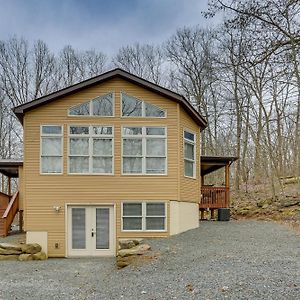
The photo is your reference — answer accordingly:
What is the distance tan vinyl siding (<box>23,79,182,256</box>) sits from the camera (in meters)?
15.4

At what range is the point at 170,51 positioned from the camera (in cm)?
3534

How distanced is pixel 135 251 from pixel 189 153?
5.64 metres

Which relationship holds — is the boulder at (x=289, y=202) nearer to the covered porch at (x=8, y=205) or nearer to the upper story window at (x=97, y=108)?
the upper story window at (x=97, y=108)

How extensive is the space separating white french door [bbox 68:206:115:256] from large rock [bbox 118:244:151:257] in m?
2.51

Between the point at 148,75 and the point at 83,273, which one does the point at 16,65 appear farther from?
the point at 83,273

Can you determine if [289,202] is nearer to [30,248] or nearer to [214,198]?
[214,198]

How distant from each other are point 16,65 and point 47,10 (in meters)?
25.3

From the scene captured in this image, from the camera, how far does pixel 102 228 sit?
1551 cm

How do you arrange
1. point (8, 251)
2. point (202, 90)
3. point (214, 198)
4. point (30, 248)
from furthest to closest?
point (202, 90)
point (214, 198)
point (30, 248)
point (8, 251)

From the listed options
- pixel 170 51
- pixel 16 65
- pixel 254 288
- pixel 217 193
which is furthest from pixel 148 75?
pixel 254 288

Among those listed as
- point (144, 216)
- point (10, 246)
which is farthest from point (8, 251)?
point (144, 216)

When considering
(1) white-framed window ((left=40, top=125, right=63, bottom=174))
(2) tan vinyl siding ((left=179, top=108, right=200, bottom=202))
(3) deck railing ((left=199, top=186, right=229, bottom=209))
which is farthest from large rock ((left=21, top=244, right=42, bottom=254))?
(3) deck railing ((left=199, top=186, right=229, bottom=209))

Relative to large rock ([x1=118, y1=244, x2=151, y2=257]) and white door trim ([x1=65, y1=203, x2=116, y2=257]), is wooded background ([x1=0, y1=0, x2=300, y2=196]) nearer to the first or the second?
white door trim ([x1=65, y1=203, x2=116, y2=257])

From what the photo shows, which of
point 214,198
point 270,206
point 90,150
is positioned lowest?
point 270,206
